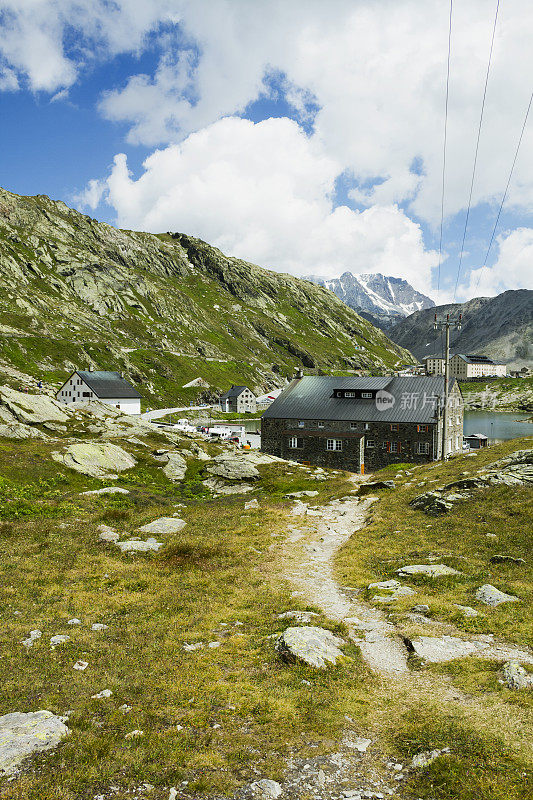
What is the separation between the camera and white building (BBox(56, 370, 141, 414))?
128m

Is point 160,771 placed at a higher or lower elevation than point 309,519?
higher

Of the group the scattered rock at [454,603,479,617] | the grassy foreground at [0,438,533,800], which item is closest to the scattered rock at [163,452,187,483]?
the grassy foreground at [0,438,533,800]

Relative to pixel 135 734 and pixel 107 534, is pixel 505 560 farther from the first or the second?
pixel 107 534

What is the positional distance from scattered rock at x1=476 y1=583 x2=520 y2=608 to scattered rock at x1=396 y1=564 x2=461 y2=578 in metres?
2.08

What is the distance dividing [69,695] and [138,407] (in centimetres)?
13771

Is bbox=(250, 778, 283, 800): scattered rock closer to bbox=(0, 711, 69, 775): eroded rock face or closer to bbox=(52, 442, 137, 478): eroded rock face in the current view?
bbox=(0, 711, 69, 775): eroded rock face

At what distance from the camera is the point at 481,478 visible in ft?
98.9

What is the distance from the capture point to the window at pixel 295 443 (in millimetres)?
71375

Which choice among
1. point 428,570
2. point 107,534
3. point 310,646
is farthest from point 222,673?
point 107,534

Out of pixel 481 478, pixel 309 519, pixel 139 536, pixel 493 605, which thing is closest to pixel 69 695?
pixel 493 605

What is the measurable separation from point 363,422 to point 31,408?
5089 cm

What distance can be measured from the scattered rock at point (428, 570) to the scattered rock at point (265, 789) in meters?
12.6

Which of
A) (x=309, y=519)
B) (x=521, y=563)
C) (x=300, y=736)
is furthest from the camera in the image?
(x=309, y=519)

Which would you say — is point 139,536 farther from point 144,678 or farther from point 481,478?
point 481,478
